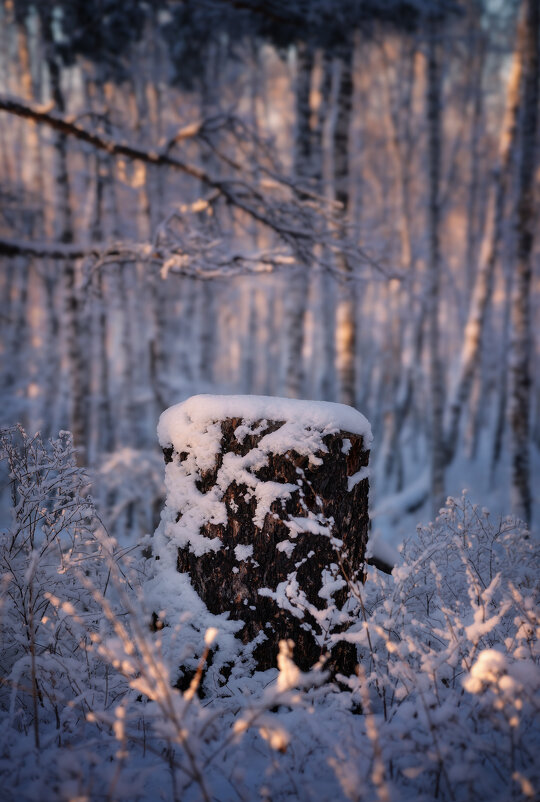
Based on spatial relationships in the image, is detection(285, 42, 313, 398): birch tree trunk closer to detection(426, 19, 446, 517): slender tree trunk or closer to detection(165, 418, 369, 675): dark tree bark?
detection(426, 19, 446, 517): slender tree trunk

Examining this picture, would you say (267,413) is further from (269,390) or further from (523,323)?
(269,390)

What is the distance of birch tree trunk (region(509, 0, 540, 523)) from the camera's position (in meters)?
6.79

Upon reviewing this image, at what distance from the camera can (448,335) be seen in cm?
2170

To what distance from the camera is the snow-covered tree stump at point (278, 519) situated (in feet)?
7.34

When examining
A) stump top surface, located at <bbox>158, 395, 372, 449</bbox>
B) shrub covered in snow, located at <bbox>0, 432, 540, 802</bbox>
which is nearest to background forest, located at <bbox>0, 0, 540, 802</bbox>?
shrub covered in snow, located at <bbox>0, 432, 540, 802</bbox>

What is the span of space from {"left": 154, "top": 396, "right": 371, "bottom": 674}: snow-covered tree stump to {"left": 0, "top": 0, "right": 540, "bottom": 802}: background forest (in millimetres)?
59

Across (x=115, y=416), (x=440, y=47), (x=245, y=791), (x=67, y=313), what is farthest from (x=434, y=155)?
(x=115, y=416)

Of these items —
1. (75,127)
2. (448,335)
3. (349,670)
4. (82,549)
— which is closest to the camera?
(349,670)

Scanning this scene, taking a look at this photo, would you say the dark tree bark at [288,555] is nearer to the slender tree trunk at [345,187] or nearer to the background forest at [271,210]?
the background forest at [271,210]

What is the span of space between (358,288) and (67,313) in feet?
15.8

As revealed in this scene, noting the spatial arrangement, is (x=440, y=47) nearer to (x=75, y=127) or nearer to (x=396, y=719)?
(x=75, y=127)

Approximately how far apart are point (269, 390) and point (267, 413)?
61.0ft

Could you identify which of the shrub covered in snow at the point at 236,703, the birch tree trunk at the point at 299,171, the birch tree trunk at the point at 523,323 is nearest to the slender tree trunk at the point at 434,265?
the birch tree trunk at the point at 523,323

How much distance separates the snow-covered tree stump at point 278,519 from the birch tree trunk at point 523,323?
545 centimetres
